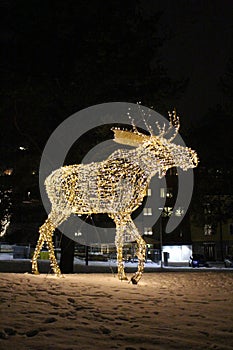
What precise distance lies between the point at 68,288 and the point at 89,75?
289 inches

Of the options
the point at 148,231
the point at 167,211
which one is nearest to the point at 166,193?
the point at 167,211

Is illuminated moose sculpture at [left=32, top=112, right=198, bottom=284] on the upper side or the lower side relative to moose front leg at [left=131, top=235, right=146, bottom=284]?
upper

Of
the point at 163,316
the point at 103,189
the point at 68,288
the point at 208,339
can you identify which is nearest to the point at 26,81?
the point at 103,189

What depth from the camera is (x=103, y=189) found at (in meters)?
9.85

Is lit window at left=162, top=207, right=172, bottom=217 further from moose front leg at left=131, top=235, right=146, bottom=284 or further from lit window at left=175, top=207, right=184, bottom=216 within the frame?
moose front leg at left=131, top=235, right=146, bottom=284

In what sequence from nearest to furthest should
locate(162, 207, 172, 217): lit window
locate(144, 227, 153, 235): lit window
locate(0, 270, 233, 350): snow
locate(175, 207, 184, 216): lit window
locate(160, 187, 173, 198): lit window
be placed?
locate(0, 270, 233, 350): snow < locate(175, 207, 184, 216): lit window < locate(162, 207, 172, 217): lit window < locate(160, 187, 173, 198): lit window < locate(144, 227, 153, 235): lit window

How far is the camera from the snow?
180 inches

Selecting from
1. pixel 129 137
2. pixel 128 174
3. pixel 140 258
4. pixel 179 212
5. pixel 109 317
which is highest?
pixel 179 212

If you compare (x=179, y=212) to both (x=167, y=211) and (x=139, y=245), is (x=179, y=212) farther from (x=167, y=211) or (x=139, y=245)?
(x=139, y=245)

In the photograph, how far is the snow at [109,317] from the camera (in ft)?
15.0

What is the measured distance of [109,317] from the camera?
569 cm

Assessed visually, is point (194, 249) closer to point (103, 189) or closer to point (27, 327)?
point (103, 189)

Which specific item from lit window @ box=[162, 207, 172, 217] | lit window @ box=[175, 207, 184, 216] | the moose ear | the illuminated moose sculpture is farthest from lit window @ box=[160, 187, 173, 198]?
the moose ear

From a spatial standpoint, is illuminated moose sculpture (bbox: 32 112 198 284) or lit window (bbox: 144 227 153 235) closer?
A: illuminated moose sculpture (bbox: 32 112 198 284)
